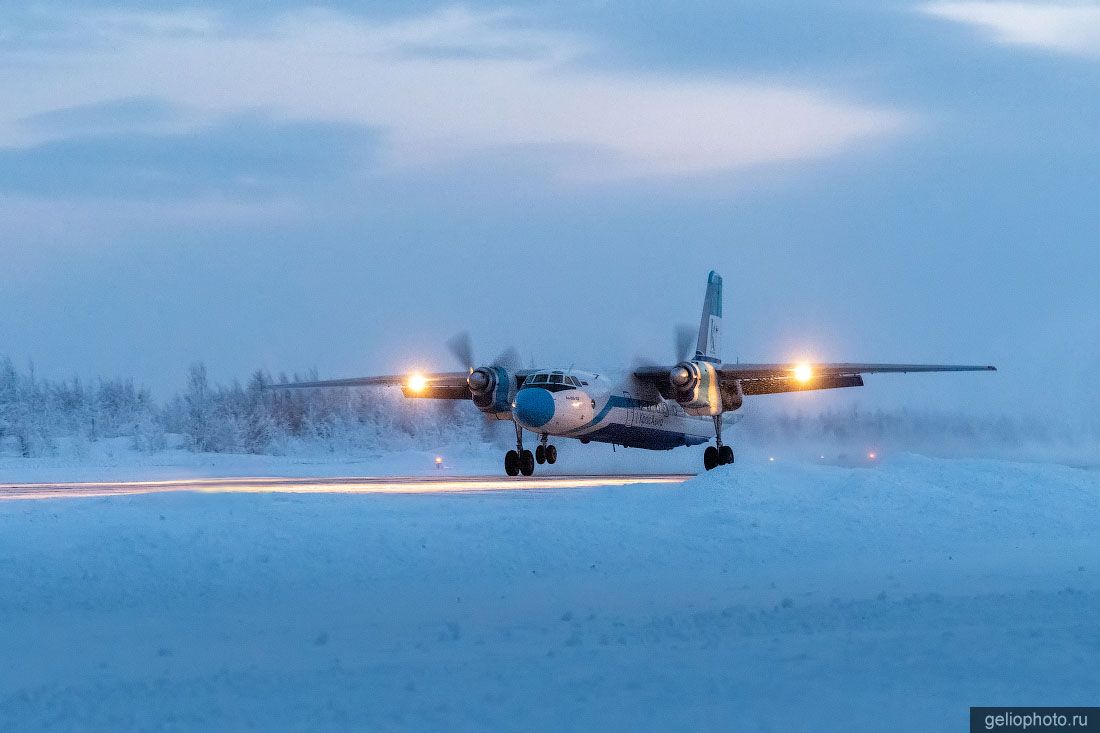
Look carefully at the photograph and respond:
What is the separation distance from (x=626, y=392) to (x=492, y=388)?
4657 mm

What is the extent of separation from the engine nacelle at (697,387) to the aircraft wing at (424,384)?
8.35 metres

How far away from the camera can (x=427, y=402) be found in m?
101

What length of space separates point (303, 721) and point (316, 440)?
8289 centimetres

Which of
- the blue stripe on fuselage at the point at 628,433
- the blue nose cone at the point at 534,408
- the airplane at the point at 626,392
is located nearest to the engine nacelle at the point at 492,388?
the airplane at the point at 626,392

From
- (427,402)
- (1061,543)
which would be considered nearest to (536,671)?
(1061,543)

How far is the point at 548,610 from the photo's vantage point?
1509 cm

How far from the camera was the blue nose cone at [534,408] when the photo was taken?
39.5m

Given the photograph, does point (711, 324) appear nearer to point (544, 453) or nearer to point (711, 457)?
point (711, 457)

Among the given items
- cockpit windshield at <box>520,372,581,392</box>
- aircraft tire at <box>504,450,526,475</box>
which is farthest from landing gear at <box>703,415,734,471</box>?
aircraft tire at <box>504,450,526,475</box>

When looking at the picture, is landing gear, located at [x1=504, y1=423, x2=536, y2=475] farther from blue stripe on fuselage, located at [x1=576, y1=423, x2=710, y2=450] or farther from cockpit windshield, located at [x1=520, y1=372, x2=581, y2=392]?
cockpit windshield, located at [x1=520, y1=372, x2=581, y2=392]

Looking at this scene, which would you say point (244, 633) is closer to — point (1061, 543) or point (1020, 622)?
point (1020, 622)

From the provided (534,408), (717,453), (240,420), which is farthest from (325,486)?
(240,420)

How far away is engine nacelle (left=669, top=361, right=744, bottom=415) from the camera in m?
42.9

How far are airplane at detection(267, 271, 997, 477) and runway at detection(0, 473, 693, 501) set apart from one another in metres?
1.98
